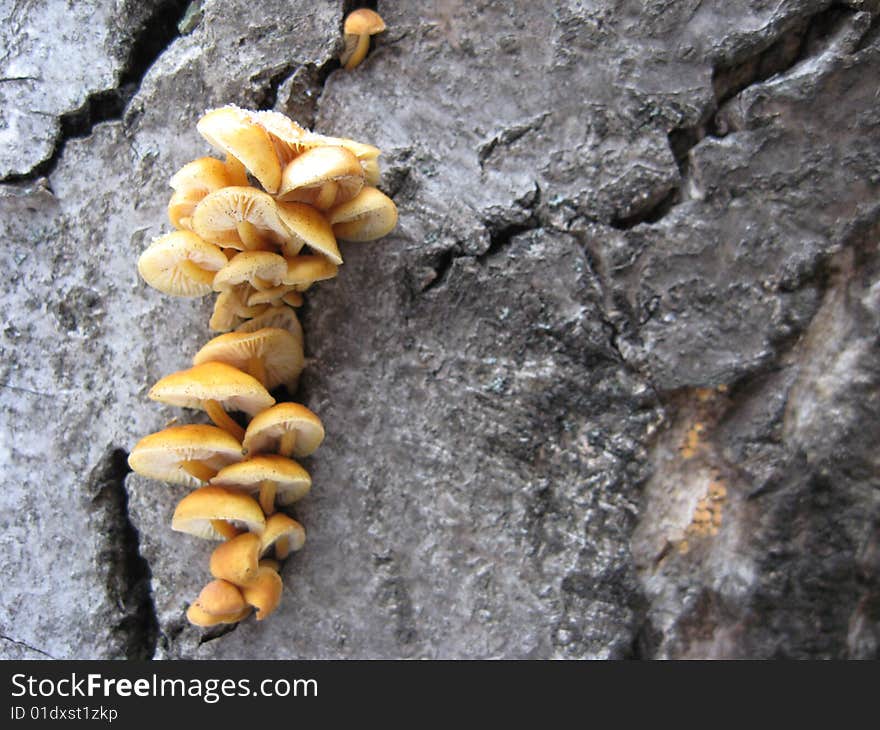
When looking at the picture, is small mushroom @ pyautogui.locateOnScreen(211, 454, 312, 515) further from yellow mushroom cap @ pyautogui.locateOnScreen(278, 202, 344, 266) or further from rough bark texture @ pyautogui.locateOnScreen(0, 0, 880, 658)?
yellow mushroom cap @ pyautogui.locateOnScreen(278, 202, 344, 266)

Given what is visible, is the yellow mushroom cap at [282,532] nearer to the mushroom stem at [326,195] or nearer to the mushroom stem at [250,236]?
the mushroom stem at [250,236]

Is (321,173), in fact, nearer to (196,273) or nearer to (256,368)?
(196,273)

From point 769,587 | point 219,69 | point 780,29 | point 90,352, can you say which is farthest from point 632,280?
point 90,352

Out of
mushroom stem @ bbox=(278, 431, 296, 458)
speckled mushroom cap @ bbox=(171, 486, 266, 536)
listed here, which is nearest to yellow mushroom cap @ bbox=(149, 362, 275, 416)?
mushroom stem @ bbox=(278, 431, 296, 458)

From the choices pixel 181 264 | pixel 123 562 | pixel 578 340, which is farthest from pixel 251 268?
pixel 123 562

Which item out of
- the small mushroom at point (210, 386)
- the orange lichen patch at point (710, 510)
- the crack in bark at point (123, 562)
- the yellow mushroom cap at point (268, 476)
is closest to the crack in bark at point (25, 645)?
the crack in bark at point (123, 562)
